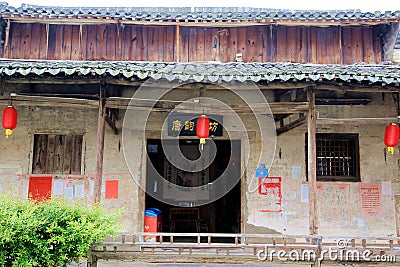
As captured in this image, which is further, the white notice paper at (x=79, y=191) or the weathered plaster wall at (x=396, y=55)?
the weathered plaster wall at (x=396, y=55)

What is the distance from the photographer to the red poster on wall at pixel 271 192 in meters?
8.30

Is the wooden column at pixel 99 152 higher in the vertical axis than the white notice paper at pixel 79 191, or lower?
higher

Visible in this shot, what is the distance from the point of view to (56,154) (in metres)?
8.30

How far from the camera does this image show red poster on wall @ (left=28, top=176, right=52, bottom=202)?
8141 mm

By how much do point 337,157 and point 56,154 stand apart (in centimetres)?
627

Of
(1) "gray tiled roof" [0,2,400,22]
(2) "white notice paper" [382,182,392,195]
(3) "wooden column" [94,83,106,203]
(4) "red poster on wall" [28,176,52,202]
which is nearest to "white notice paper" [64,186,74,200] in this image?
(4) "red poster on wall" [28,176,52,202]

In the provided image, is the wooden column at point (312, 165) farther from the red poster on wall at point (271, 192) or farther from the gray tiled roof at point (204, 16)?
the gray tiled roof at point (204, 16)

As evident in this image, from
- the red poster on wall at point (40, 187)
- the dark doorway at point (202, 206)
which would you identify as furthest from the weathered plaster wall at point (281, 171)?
A: the dark doorway at point (202, 206)

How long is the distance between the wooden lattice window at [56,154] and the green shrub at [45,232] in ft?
9.16

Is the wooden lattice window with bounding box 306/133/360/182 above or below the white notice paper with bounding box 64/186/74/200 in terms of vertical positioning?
above

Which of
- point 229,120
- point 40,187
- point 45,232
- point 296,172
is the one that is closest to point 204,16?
point 229,120

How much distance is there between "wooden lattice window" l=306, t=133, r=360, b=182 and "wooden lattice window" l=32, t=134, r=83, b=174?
5.38m

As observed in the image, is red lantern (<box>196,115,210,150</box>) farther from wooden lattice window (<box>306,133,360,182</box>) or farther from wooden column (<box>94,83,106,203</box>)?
wooden lattice window (<box>306,133,360,182</box>)

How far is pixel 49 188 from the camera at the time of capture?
8.20 metres
